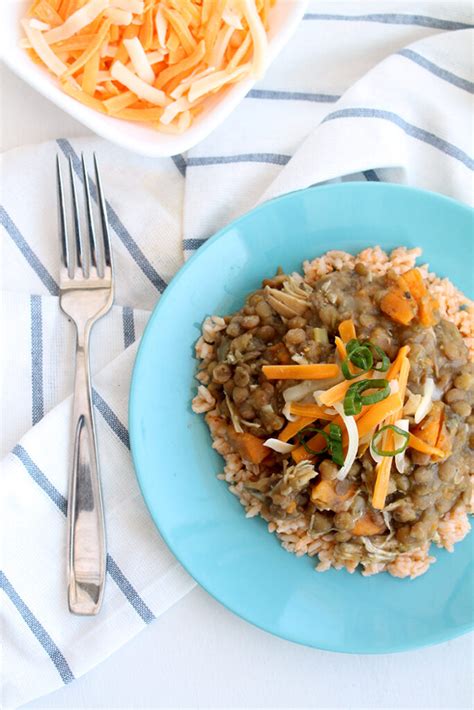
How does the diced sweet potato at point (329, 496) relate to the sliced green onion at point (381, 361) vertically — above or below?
below

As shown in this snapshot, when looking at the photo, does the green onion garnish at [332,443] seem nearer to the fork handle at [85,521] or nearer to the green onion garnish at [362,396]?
the green onion garnish at [362,396]

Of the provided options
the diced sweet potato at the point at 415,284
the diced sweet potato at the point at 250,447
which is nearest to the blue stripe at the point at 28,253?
the diced sweet potato at the point at 250,447

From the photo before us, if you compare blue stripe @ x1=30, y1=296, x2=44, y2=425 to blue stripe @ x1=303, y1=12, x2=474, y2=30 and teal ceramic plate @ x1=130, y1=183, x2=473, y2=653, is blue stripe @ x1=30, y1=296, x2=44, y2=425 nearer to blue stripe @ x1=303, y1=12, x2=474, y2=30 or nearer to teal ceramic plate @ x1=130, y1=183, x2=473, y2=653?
teal ceramic plate @ x1=130, y1=183, x2=473, y2=653

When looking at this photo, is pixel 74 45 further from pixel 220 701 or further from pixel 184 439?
pixel 220 701

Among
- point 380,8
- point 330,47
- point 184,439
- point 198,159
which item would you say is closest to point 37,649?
point 184,439

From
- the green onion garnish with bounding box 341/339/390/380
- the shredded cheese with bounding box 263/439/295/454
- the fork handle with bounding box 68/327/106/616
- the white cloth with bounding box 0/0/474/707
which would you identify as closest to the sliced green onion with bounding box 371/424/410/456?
the green onion garnish with bounding box 341/339/390/380

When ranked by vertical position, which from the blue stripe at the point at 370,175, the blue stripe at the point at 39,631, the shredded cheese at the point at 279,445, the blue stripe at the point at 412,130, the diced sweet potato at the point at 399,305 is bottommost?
the blue stripe at the point at 39,631
